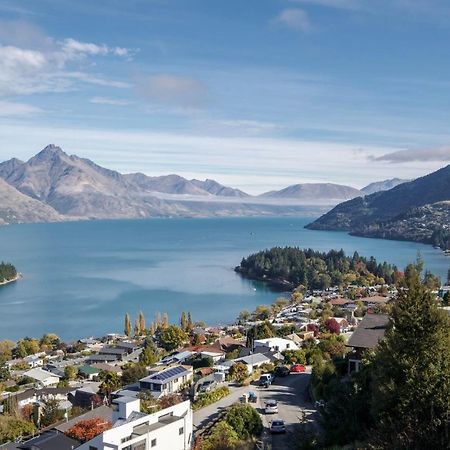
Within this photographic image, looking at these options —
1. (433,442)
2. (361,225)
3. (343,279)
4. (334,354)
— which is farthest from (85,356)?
(361,225)

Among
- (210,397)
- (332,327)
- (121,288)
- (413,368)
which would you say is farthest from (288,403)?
(121,288)

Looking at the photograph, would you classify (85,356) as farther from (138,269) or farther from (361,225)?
(361,225)

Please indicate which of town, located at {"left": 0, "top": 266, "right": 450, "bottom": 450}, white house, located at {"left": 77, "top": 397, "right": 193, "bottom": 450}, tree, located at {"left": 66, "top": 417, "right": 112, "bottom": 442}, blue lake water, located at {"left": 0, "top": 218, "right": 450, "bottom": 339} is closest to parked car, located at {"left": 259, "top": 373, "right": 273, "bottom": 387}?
town, located at {"left": 0, "top": 266, "right": 450, "bottom": 450}

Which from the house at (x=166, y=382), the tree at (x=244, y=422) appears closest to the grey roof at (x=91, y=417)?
the house at (x=166, y=382)

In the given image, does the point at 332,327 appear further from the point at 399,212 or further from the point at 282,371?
the point at 399,212

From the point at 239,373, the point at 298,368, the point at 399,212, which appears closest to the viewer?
the point at 239,373

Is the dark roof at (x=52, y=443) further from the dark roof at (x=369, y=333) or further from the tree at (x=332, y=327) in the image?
the tree at (x=332, y=327)
